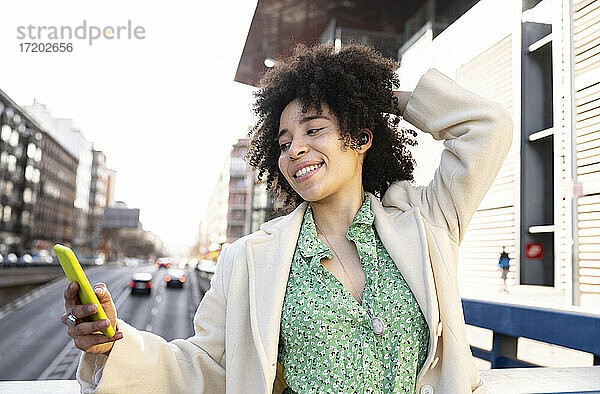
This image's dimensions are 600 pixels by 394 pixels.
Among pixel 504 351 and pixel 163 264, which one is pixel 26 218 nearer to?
pixel 163 264

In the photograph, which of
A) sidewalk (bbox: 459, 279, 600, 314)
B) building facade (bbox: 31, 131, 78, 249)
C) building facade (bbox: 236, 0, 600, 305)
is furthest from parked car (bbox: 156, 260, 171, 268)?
sidewalk (bbox: 459, 279, 600, 314)

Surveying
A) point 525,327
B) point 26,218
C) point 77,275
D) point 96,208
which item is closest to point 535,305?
point 525,327

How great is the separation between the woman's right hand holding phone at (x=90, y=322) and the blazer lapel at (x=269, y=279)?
0.24 meters

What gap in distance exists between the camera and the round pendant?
912mm

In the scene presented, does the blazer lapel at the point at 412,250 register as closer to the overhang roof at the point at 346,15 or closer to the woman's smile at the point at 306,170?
the woman's smile at the point at 306,170

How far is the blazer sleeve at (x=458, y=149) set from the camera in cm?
101

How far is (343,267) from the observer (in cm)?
102

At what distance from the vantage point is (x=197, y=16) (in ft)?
11.9

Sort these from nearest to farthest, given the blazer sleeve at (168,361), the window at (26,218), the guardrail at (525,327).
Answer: the blazer sleeve at (168,361)
the guardrail at (525,327)
the window at (26,218)

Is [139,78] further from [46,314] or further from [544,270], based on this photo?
[544,270]

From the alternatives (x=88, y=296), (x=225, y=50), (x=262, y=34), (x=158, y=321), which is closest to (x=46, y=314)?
(x=158, y=321)

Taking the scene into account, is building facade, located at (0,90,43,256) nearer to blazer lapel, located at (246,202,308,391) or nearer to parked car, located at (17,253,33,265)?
parked car, located at (17,253,33,265)

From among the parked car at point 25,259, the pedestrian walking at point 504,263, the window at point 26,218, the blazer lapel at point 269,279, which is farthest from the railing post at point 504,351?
the window at point 26,218

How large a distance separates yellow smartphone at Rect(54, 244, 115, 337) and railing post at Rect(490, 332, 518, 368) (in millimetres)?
2862
